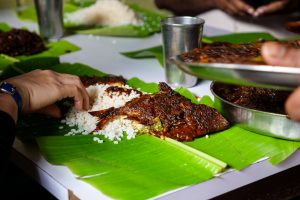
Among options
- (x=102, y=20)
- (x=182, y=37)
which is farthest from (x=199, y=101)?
(x=102, y=20)

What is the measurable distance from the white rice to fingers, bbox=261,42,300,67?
180 cm

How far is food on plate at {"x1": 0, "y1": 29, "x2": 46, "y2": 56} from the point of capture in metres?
2.31

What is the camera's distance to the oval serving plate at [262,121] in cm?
132

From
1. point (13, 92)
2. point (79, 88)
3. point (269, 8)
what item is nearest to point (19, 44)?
point (79, 88)

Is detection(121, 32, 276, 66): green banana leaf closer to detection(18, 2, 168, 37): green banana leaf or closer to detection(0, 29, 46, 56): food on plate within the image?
detection(18, 2, 168, 37): green banana leaf

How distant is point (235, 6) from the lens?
2.96 m

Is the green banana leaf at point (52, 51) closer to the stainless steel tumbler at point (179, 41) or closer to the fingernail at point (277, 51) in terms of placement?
the stainless steel tumbler at point (179, 41)

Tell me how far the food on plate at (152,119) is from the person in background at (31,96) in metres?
0.07

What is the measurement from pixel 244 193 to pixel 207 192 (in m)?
0.13

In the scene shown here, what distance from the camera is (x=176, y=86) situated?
74.2 inches

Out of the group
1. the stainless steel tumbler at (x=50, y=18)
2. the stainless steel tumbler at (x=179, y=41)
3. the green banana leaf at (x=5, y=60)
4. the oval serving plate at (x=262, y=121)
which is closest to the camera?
the oval serving plate at (x=262, y=121)

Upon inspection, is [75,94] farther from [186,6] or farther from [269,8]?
[186,6]

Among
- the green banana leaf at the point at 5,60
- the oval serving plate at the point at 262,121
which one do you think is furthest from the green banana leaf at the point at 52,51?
the oval serving plate at the point at 262,121

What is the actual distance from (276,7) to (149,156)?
1994 mm
